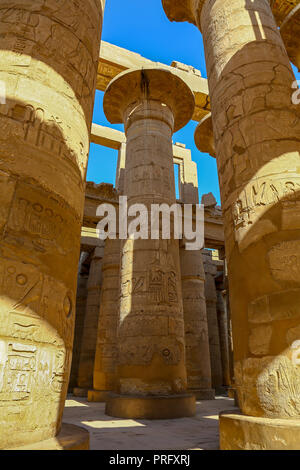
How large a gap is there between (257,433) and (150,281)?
4258 mm

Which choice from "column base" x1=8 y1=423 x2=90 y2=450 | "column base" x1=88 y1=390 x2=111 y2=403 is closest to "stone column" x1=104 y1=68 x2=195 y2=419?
"column base" x1=88 y1=390 x2=111 y2=403

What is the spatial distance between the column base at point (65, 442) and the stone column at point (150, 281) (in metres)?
3.99

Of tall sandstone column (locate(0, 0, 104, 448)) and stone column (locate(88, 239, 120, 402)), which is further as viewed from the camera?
stone column (locate(88, 239, 120, 402))

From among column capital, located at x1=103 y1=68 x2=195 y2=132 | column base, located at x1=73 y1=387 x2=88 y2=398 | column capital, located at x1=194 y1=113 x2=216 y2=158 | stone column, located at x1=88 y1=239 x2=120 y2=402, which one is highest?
column capital, located at x1=103 y1=68 x2=195 y2=132

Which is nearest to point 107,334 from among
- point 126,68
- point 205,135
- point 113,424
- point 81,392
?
point 81,392

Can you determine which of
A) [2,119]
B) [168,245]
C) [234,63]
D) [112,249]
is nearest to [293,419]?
[2,119]

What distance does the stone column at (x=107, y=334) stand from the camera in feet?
30.2

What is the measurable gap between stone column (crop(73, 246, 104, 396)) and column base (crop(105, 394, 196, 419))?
6.24 meters

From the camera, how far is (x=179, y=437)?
4098 mm

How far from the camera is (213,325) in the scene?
14.5 meters

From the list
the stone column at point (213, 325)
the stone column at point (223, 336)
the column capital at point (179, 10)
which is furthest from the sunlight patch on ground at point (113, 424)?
the stone column at point (223, 336)

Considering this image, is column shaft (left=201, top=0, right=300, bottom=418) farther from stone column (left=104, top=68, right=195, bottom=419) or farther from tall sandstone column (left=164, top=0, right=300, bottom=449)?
stone column (left=104, top=68, right=195, bottom=419)

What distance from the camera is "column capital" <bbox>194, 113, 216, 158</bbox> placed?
334 inches

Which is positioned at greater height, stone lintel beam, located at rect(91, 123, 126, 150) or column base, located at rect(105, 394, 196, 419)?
stone lintel beam, located at rect(91, 123, 126, 150)
